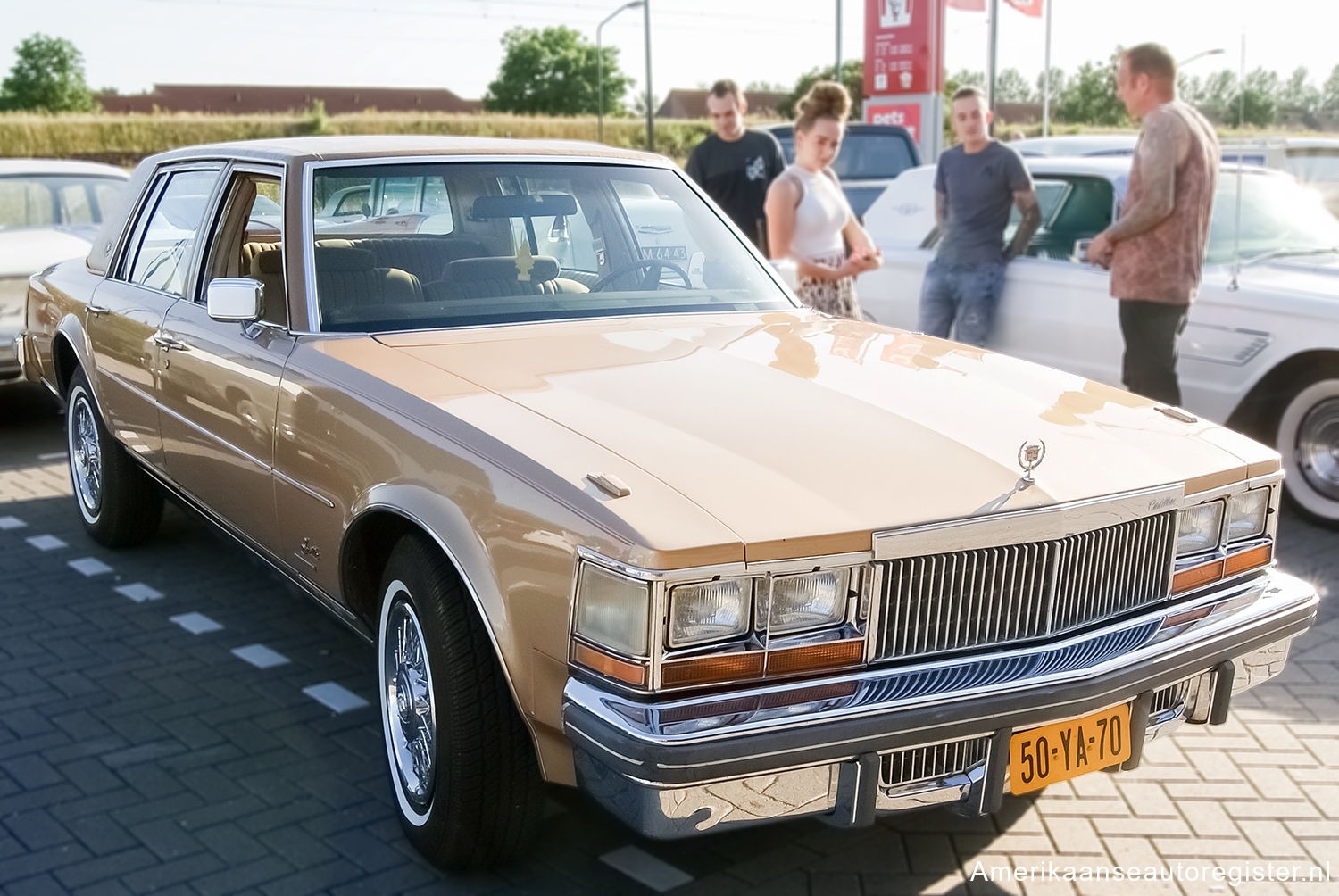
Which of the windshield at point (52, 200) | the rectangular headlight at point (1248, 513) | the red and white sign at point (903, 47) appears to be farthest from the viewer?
the red and white sign at point (903, 47)

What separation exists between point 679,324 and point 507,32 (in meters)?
97.5

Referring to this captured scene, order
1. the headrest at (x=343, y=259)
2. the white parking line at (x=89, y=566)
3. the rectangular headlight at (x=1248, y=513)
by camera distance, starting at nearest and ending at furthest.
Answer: the rectangular headlight at (x=1248, y=513)
the headrest at (x=343, y=259)
the white parking line at (x=89, y=566)

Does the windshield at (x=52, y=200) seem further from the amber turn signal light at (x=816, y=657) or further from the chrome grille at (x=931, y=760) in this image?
the chrome grille at (x=931, y=760)

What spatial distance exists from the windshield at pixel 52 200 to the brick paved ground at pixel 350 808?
4.83 m

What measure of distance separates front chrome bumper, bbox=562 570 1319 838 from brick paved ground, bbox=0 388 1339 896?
578 mm

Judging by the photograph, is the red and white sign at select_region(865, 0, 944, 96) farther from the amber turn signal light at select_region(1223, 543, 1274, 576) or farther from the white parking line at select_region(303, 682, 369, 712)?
the amber turn signal light at select_region(1223, 543, 1274, 576)

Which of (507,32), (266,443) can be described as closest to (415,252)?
(266,443)

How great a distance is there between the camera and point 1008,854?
311 centimetres

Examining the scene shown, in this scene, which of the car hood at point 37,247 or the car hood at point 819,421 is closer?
the car hood at point 819,421

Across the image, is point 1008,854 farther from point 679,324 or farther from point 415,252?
point 415,252

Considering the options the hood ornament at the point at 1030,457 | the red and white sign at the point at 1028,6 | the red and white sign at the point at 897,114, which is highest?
the red and white sign at the point at 1028,6

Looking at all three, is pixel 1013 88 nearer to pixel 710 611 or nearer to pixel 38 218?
pixel 38 218

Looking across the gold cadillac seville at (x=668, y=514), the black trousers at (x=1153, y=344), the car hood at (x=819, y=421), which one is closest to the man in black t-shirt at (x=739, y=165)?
the black trousers at (x=1153, y=344)

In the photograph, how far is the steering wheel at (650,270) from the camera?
13.3 feet
